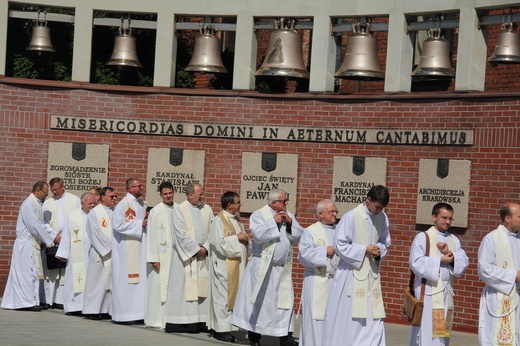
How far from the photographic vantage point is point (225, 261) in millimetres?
16312

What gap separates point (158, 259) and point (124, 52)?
3820 millimetres

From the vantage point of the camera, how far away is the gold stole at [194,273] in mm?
16547

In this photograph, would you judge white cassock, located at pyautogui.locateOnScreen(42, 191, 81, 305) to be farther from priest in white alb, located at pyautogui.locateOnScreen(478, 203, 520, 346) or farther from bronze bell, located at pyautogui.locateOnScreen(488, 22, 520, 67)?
priest in white alb, located at pyautogui.locateOnScreen(478, 203, 520, 346)

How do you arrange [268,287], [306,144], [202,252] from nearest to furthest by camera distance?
[268,287] < [202,252] < [306,144]

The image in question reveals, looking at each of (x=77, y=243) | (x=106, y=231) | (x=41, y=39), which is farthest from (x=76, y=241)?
(x=41, y=39)

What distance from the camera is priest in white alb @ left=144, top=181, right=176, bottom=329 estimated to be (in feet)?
55.9

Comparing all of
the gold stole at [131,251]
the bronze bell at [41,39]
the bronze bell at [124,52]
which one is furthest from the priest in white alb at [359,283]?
the bronze bell at [41,39]

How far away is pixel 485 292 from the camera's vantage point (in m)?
13.1

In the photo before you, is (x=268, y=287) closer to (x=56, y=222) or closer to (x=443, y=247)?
(x=443, y=247)

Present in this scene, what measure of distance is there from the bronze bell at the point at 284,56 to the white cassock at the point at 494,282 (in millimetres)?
6080

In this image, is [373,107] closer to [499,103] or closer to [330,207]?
[499,103]

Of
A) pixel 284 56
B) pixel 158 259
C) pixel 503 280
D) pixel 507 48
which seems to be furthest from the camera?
pixel 284 56

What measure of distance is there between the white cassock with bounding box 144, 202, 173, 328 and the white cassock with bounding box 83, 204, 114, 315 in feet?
3.01

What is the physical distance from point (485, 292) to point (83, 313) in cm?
670
